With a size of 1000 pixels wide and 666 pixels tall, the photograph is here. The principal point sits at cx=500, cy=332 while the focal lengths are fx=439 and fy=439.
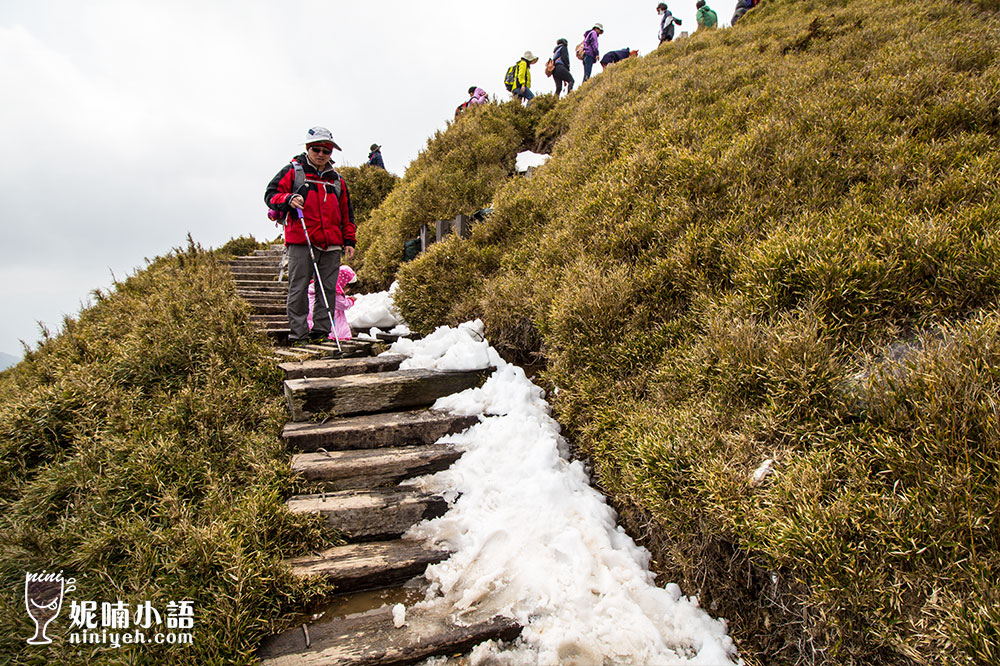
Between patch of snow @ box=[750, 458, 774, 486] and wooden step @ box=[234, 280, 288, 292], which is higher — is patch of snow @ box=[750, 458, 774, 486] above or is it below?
below

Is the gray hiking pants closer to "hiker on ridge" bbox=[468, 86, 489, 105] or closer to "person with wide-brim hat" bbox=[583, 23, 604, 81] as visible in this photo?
"hiker on ridge" bbox=[468, 86, 489, 105]

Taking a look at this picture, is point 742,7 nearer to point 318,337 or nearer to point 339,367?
point 318,337

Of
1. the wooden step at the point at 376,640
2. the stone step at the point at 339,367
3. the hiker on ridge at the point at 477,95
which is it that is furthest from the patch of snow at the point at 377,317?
the hiker on ridge at the point at 477,95

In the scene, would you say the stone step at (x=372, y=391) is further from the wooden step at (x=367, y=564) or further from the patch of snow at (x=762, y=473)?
the patch of snow at (x=762, y=473)

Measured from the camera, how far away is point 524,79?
46.4 feet

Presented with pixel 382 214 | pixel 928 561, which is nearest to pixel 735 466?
pixel 928 561

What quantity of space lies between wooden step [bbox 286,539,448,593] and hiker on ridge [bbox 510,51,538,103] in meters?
14.4

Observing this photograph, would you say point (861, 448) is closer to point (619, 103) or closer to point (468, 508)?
point (468, 508)

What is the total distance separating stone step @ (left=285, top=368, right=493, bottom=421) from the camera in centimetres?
439

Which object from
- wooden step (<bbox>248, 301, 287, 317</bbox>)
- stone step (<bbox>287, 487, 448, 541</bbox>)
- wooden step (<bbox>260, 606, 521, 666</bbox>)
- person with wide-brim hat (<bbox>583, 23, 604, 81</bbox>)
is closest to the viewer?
wooden step (<bbox>260, 606, 521, 666</bbox>)

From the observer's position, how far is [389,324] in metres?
6.95

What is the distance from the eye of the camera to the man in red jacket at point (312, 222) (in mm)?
6094

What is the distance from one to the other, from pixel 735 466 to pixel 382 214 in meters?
11.4

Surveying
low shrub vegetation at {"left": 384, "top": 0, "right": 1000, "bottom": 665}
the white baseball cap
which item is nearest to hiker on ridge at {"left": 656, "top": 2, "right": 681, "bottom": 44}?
low shrub vegetation at {"left": 384, "top": 0, "right": 1000, "bottom": 665}
